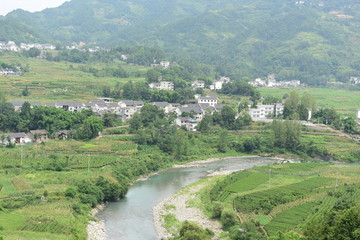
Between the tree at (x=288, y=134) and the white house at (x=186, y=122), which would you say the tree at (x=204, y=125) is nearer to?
the white house at (x=186, y=122)

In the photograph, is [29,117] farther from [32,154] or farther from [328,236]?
[328,236]

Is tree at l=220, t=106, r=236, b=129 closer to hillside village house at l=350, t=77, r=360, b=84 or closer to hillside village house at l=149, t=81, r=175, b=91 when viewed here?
hillside village house at l=149, t=81, r=175, b=91

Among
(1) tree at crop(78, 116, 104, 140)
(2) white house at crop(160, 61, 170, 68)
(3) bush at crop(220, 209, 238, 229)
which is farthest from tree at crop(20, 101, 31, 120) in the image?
(2) white house at crop(160, 61, 170, 68)

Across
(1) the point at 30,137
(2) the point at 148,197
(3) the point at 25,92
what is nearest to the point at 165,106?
(3) the point at 25,92

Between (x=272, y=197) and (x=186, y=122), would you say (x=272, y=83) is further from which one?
(x=272, y=197)

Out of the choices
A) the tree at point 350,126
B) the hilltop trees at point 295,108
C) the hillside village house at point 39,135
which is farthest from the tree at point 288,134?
the hillside village house at point 39,135

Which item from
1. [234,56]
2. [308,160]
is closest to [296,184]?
[308,160]
